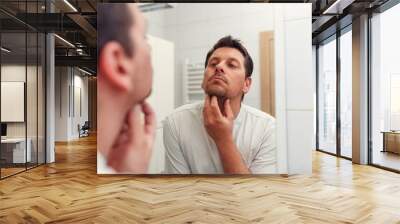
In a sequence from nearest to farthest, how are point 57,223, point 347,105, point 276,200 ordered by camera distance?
point 57,223 → point 276,200 → point 347,105

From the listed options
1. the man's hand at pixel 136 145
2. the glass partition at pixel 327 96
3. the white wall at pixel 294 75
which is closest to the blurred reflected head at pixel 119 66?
the man's hand at pixel 136 145

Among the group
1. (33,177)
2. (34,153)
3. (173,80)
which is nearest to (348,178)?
(173,80)

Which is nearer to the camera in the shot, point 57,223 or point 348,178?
point 57,223

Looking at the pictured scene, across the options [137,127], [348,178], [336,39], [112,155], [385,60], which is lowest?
[348,178]

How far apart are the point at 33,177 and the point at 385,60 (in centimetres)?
697

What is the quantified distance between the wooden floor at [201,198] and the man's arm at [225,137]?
0.21m

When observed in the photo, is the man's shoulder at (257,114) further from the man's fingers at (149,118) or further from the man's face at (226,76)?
the man's fingers at (149,118)

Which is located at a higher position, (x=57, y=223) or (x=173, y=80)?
(x=173, y=80)

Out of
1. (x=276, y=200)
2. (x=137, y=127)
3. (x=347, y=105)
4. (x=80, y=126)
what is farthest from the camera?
(x=80, y=126)

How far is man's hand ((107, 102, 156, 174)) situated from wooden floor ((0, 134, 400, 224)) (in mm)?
234

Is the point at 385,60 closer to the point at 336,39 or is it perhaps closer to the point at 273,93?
the point at 336,39

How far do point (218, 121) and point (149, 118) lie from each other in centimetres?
113

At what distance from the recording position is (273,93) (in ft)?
20.8

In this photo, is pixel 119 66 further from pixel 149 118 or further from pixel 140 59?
pixel 149 118
